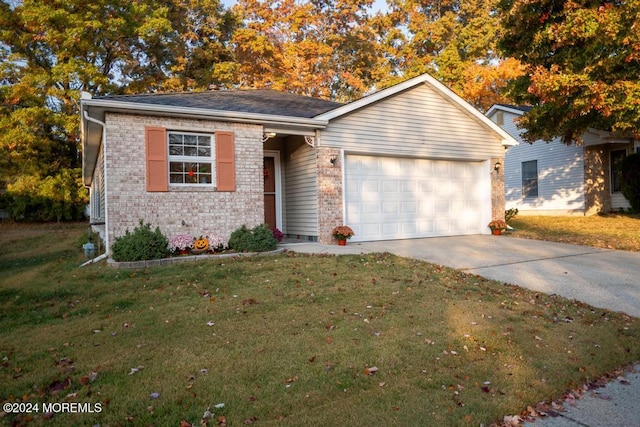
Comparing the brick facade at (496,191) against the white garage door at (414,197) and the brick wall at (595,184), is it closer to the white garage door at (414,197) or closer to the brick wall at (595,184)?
the white garage door at (414,197)

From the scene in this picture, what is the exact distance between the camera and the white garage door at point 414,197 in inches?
439

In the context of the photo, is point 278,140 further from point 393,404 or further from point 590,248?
point 393,404

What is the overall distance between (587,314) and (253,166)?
6.97 m

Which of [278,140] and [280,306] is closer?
[280,306]

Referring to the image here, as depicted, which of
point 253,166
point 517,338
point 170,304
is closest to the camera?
point 517,338

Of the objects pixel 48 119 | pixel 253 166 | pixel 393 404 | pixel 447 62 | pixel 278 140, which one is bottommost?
pixel 393 404

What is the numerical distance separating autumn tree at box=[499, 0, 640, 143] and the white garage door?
263 cm

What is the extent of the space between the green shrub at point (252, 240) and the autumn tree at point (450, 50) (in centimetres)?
1915

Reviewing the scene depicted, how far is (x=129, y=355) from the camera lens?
12.3 ft

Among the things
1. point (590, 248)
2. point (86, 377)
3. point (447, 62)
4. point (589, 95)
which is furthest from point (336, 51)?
point (86, 377)

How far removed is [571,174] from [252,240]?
1553 centimetres

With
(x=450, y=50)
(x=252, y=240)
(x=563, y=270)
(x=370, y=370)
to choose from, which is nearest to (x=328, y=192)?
(x=252, y=240)

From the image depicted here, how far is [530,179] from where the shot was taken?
20.6 metres

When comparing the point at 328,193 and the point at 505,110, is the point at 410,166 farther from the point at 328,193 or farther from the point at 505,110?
the point at 505,110
